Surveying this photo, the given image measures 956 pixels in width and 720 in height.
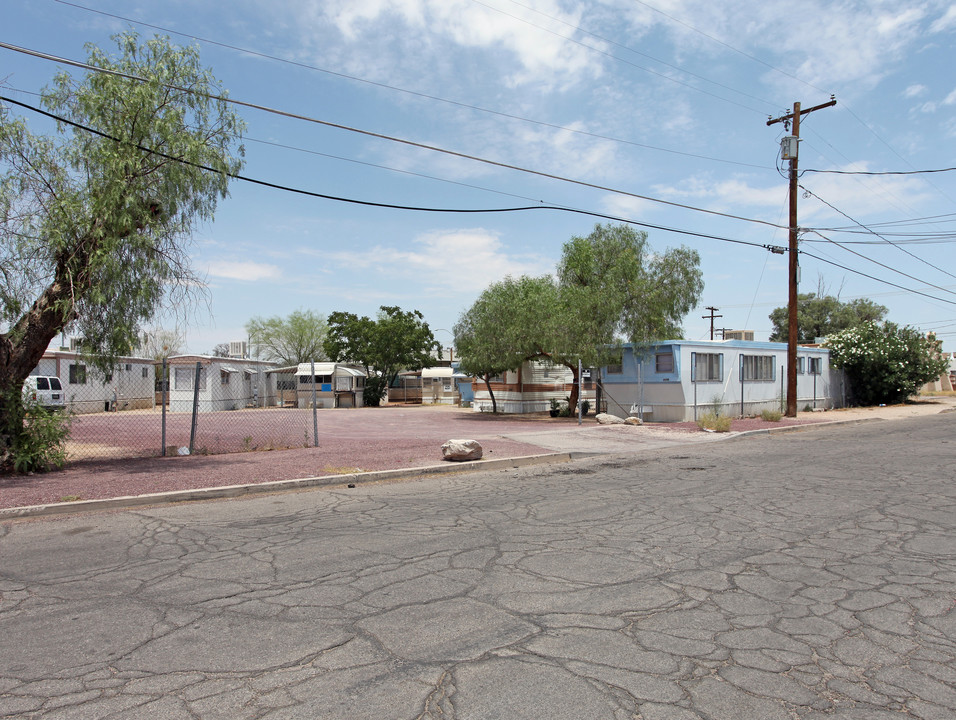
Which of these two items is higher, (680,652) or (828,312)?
(828,312)

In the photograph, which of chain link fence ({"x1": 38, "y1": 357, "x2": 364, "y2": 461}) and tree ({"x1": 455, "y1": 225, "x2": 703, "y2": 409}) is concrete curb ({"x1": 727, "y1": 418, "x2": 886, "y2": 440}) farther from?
chain link fence ({"x1": 38, "y1": 357, "x2": 364, "y2": 461})

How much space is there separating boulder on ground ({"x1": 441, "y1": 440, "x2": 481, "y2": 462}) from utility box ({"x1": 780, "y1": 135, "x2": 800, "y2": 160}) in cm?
1721

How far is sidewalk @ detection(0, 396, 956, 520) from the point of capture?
9086 mm

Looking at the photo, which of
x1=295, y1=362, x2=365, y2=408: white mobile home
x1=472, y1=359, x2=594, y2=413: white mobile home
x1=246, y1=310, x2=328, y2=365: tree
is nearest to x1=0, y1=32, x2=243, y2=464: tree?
x1=472, y1=359, x2=594, y2=413: white mobile home

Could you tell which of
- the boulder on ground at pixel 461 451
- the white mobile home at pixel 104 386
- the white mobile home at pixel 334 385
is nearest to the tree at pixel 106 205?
the boulder on ground at pixel 461 451

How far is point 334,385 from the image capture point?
4203cm

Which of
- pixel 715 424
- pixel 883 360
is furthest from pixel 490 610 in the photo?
pixel 883 360

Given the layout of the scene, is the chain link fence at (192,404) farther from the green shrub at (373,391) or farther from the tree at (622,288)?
the tree at (622,288)

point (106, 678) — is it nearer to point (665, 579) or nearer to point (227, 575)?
point (227, 575)

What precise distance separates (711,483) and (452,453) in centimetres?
494

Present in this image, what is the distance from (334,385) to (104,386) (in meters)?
14.4

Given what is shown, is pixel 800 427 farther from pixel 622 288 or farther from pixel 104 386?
pixel 104 386

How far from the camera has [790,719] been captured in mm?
3221

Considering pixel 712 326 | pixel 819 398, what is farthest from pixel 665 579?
pixel 712 326
